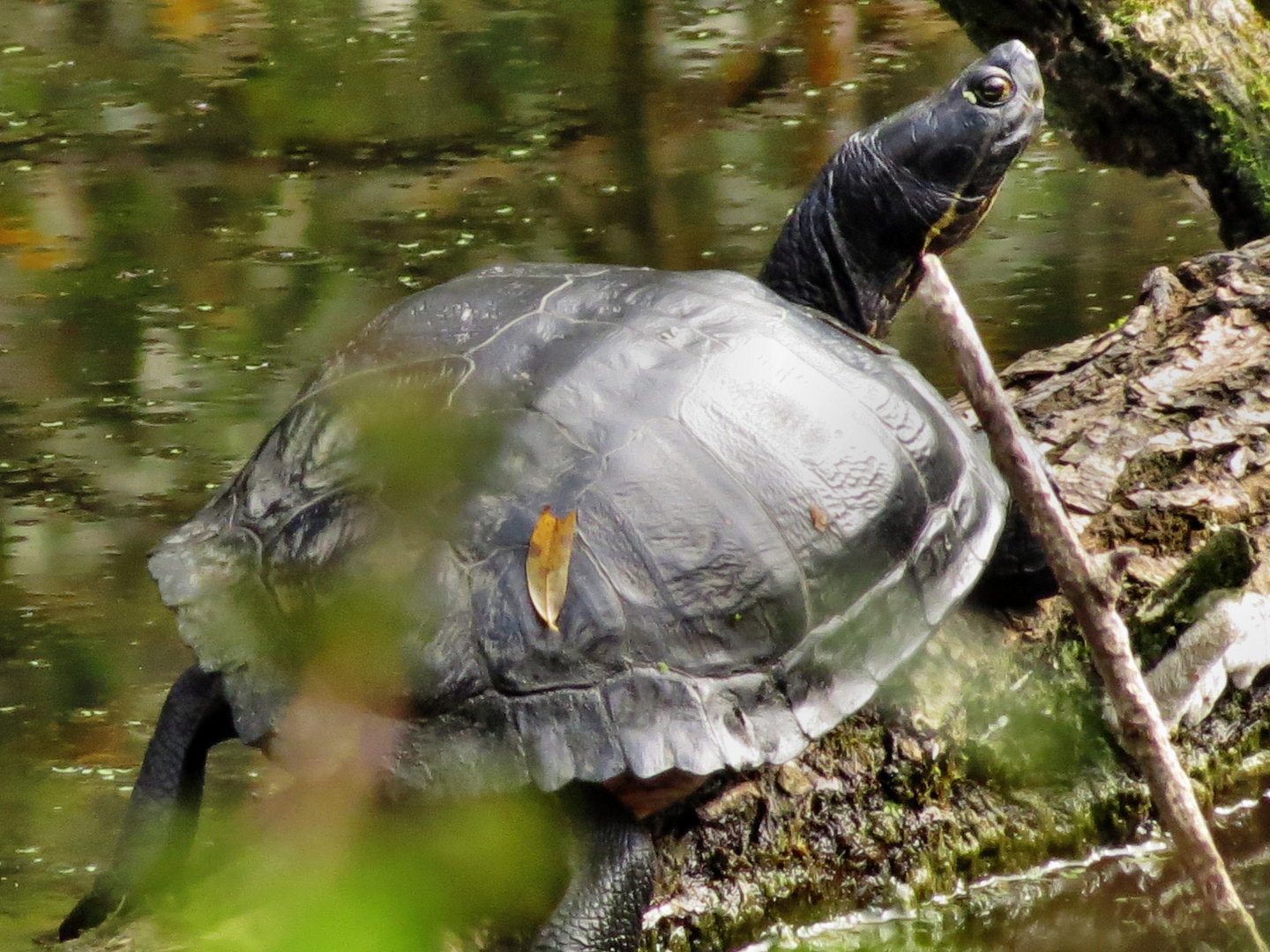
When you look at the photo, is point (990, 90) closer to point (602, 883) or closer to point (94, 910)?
point (602, 883)

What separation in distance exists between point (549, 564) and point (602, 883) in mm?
505

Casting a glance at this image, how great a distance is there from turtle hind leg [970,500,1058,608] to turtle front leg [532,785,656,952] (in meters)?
0.89

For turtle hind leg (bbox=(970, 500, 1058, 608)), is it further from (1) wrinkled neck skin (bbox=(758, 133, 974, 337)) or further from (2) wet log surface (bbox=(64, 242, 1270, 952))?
(1) wrinkled neck skin (bbox=(758, 133, 974, 337))

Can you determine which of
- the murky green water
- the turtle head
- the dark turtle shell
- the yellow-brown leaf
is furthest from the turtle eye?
the murky green water

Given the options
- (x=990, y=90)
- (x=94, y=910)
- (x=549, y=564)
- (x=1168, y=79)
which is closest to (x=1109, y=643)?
(x=549, y=564)

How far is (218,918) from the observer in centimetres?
216

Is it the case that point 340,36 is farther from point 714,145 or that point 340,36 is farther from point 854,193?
point 854,193

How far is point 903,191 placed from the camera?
10.3 feet

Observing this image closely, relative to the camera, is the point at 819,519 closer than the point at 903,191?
Yes

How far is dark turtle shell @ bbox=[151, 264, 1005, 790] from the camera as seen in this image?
2105mm

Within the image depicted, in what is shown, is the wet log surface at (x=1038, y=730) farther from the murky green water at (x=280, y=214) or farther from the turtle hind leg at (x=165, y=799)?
the murky green water at (x=280, y=214)

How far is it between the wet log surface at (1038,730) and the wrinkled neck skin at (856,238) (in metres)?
0.45

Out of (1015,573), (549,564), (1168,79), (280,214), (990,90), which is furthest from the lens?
(280,214)

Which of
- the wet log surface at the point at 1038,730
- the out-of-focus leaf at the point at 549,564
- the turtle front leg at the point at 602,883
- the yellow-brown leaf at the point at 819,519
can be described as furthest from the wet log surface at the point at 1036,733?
the out-of-focus leaf at the point at 549,564
